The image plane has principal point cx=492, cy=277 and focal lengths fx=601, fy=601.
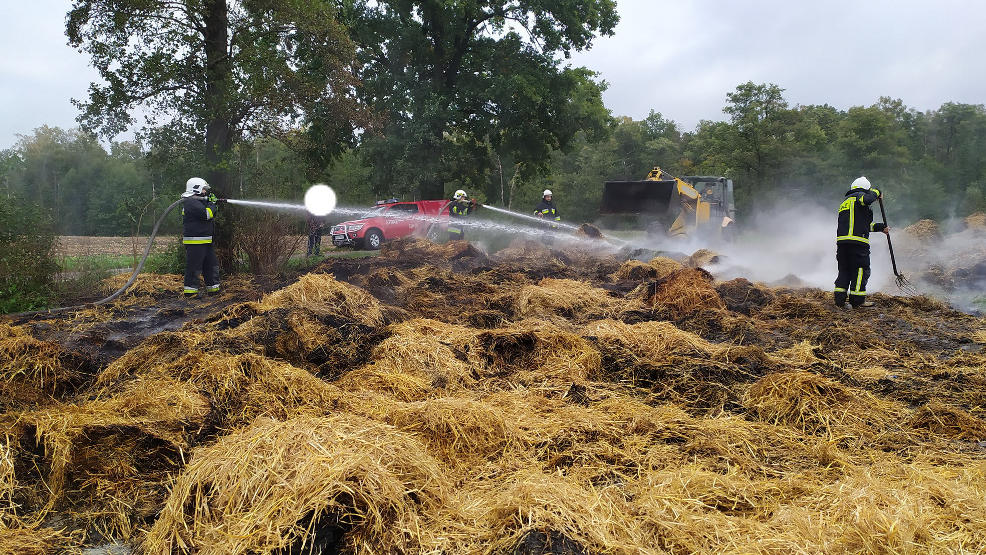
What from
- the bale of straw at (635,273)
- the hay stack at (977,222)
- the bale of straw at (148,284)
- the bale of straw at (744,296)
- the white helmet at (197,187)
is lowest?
the bale of straw at (148,284)

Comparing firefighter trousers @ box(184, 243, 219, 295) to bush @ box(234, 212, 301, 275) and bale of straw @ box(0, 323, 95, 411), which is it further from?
bale of straw @ box(0, 323, 95, 411)

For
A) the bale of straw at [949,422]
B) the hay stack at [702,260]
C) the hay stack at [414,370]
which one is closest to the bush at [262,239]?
the hay stack at [414,370]

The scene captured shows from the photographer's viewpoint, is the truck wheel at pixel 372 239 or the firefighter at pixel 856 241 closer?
the firefighter at pixel 856 241

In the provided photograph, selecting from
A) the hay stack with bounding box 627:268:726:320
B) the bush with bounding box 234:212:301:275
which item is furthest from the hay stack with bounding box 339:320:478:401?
the bush with bounding box 234:212:301:275

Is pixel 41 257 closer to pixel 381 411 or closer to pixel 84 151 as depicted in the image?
pixel 381 411

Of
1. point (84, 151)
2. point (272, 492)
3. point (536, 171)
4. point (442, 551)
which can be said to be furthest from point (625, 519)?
point (84, 151)

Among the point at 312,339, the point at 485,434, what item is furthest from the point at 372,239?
the point at 485,434

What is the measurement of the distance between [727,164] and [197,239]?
36484 millimetres

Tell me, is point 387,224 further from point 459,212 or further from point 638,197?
point 638,197

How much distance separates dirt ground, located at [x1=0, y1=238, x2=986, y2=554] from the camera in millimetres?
2432

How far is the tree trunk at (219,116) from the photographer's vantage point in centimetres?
1135

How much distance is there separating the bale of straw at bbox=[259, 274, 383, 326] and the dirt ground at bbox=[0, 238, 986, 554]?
0.04 m

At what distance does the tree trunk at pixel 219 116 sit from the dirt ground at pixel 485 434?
5128mm

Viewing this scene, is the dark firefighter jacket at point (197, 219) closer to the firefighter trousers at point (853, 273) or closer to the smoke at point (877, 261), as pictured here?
the firefighter trousers at point (853, 273)
